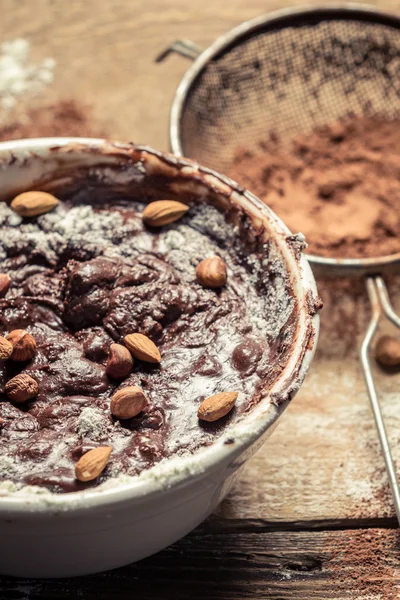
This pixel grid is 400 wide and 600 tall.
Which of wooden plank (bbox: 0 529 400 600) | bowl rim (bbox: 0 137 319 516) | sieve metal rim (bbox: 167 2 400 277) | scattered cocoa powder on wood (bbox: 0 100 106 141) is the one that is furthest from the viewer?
scattered cocoa powder on wood (bbox: 0 100 106 141)

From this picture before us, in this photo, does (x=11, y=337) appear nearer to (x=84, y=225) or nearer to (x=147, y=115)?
(x=84, y=225)

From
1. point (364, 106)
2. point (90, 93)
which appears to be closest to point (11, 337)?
point (90, 93)

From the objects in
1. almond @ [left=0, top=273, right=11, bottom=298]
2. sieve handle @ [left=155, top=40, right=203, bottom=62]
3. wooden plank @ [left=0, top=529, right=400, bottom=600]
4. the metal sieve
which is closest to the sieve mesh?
the metal sieve

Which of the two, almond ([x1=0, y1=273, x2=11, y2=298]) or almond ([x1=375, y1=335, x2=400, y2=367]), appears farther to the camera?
almond ([x1=375, y1=335, x2=400, y2=367])

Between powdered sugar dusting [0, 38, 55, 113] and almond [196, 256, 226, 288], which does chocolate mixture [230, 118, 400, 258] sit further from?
powdered sugar dusting [0, 38, 55, 113]

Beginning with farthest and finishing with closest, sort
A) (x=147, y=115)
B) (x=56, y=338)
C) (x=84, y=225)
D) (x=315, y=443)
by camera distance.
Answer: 1. (x=147, y=115)
2. (x=315, y=443)
3. (x=84, y=225)
4. (x=56, y=338)

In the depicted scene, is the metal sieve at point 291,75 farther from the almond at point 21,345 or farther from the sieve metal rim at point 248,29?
the almond at point 21,345

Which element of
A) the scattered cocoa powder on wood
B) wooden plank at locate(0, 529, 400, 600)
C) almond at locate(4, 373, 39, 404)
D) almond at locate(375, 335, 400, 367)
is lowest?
wooden plank at locate(0, 529, 400, 600)
